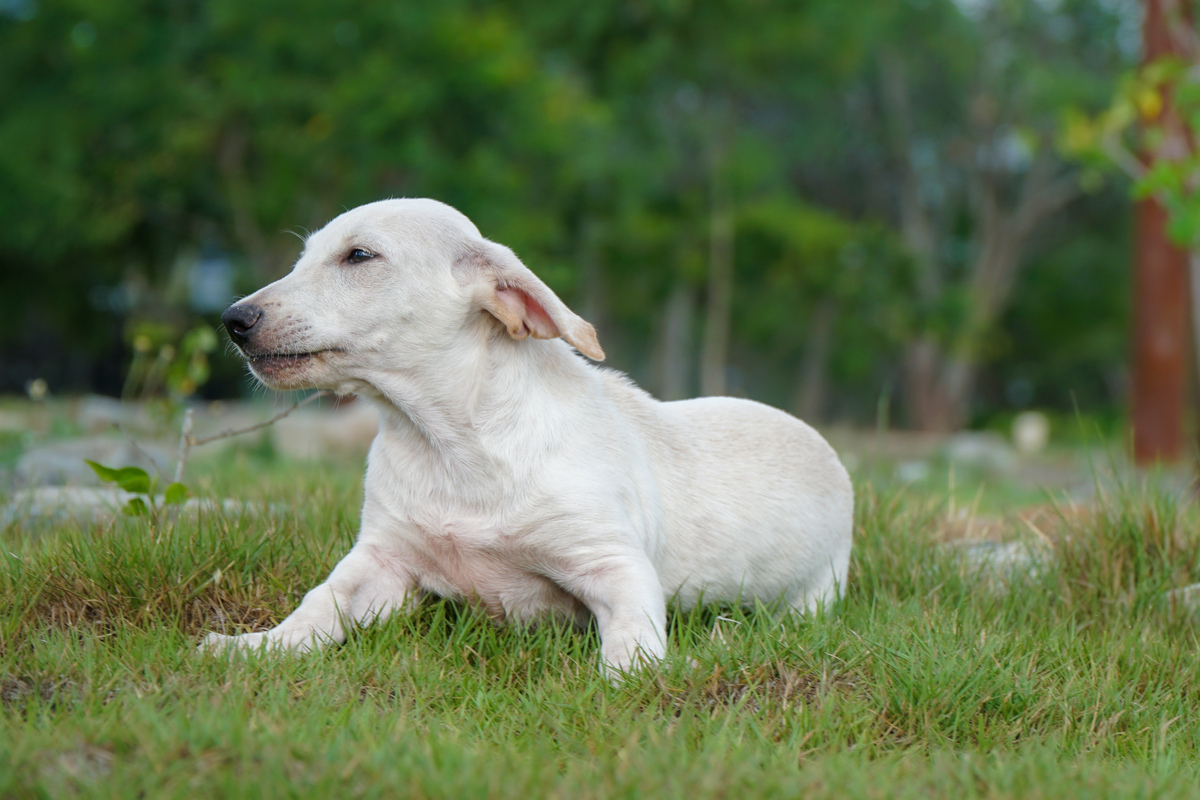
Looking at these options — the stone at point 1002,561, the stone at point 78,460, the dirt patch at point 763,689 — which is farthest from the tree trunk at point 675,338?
the dirt patch at point 763,689

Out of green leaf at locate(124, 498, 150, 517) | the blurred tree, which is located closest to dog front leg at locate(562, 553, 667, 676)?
green leaf at locate(124, 498, 150, 517)

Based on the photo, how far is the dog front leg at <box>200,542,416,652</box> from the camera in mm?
2836

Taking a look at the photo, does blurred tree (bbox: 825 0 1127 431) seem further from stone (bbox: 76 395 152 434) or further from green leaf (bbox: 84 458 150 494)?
green leaf (bbox: 84 458 150 494)

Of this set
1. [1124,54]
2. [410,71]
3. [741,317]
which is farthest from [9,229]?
[1124,54]

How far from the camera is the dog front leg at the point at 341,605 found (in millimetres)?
2836

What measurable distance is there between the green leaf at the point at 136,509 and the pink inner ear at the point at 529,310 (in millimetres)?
1411

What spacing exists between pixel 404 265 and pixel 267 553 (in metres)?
1.05

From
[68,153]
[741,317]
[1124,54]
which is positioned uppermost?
[1124,54]

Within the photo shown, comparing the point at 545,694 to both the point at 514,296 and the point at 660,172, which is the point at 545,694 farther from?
the point at 660,172

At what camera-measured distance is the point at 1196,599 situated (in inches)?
148

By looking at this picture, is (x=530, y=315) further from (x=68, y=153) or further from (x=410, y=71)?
(x=68, y=153)

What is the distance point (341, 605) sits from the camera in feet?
9.91

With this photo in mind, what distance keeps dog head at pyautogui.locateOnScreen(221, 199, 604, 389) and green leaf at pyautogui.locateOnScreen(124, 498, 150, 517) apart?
86cm

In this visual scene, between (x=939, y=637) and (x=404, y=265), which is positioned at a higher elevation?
(x=404, y=265)
